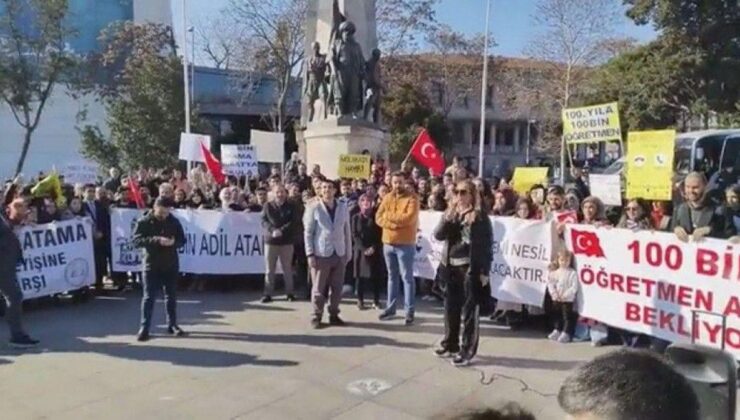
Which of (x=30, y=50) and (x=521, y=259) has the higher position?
(x=30, y=50)

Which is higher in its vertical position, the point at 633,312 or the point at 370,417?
the point at 633,312

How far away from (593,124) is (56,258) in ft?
25.1

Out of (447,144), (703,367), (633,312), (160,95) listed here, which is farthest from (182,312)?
(447,144)

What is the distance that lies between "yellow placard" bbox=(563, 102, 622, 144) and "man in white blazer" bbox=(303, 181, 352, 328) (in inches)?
158

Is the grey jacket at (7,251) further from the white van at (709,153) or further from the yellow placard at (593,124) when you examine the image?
the white van at (709,153)

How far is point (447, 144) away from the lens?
56.1 metres

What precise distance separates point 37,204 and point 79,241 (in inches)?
29.6

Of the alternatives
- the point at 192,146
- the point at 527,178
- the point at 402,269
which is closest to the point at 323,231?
the point at 402,269

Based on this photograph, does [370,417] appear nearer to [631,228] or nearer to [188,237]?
[631,228]

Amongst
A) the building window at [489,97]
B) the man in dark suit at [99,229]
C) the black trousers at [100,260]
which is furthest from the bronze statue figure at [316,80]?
the building window at [489,97]

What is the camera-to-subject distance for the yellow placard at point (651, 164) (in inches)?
307

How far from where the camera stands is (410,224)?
883cm

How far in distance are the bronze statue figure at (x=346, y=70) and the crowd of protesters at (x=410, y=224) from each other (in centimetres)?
444

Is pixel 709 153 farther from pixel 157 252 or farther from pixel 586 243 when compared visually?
pixel 157 252
